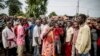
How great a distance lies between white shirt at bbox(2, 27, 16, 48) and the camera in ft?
41.9

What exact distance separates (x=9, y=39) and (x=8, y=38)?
6 cm

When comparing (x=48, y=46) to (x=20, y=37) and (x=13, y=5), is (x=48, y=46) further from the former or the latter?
(x=13, y=5)

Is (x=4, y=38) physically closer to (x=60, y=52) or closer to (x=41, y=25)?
(x=41, y=25)

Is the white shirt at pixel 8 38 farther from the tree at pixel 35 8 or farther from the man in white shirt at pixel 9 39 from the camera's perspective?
the tree at pixel 35 8

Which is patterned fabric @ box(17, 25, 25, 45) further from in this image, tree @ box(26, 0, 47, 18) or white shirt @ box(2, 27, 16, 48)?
tree @ box(26, 0, 47, 18)

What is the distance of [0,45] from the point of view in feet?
55.2

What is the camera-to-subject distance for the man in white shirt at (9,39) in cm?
1277

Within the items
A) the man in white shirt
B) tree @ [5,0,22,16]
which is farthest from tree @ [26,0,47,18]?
tree @ [5,0,22,16]

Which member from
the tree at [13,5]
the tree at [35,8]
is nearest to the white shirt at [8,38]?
the tree at [35,8]

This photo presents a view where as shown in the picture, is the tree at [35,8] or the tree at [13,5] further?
the tree at [13,5]

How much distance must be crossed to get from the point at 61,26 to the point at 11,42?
4474 mm

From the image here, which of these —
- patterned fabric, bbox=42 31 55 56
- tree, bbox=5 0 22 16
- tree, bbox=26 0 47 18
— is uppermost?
patterned fabric, bbox=42 31 55 56

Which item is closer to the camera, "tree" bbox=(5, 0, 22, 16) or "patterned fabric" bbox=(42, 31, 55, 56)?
"patterned fabric" bbox=(42, 31, 55, 56)

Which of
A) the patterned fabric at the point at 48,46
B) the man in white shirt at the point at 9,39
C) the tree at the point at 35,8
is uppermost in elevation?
the patterned fabric at the point at 48,46
